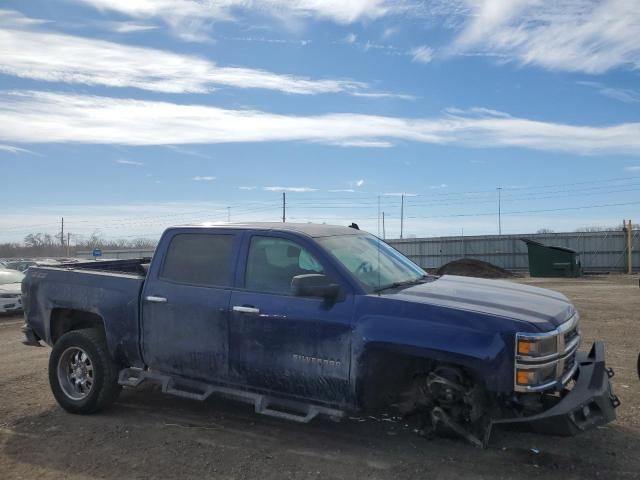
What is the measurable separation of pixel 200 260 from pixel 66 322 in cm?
194

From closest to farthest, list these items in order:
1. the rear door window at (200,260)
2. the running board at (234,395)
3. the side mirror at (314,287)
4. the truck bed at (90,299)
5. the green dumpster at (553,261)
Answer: the side mirror at (314,287), the running board at (234,395), the rear door window at (200,260), the truck bed at (90,299), the green dumpster at (553,261)

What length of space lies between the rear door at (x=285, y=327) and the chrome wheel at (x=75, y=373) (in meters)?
1.84

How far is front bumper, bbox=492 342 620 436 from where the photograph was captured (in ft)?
13.6

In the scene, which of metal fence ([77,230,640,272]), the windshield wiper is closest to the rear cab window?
the windshield wiper

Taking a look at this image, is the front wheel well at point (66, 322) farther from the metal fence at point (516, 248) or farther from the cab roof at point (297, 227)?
the metal fence at point (516, 248)

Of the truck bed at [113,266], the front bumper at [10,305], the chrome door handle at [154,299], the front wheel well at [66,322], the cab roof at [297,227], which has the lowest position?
the front bumper at [10,305]

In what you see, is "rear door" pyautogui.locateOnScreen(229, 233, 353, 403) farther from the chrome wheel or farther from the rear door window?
the chrome wheel

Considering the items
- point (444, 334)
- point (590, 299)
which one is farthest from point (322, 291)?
point (590, 299)

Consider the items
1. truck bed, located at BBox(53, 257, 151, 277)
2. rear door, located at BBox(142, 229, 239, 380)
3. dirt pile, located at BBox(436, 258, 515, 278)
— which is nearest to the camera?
rear door, located at BBox(142, 229, 239, 380)

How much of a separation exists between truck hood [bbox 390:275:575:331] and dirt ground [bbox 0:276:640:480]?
3.65 feet

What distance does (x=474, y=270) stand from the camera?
33.8 metres

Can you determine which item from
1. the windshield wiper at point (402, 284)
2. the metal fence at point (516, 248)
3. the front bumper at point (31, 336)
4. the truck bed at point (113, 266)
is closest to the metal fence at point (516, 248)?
the metal fence at point (516, 248)

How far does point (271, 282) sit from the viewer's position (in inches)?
203

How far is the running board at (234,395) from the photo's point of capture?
476 cm
